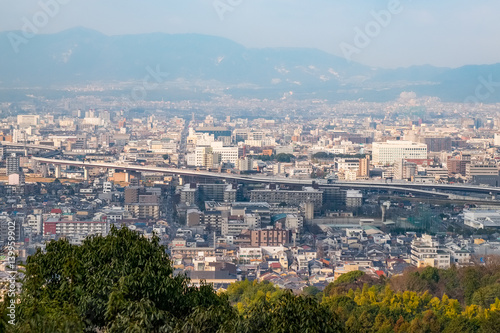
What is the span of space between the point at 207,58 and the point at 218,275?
143 feet

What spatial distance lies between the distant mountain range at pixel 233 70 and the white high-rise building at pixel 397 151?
753 inches

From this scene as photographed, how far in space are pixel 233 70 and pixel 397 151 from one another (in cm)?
2549

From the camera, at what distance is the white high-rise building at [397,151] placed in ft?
94.3

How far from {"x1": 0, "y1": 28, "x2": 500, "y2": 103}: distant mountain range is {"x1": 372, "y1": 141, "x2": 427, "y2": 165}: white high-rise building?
62.8 ft

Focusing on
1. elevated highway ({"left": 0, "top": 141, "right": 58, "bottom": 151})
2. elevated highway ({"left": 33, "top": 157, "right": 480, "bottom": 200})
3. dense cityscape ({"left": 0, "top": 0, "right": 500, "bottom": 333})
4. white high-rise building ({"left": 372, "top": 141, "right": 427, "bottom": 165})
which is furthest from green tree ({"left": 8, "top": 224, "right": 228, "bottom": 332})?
elevated highway ({"left": 0, "top": 141, "right": 58, "bottom": 151})

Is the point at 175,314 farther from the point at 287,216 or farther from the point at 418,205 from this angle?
the point at 418,205

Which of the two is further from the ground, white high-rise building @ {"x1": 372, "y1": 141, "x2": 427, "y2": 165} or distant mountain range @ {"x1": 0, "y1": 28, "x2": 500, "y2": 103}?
distant mountain range @ {"x1": 0, "y1": 28, "x2": 500, "y2": 103}

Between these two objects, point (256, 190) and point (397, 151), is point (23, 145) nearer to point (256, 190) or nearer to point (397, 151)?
point (256, 190)

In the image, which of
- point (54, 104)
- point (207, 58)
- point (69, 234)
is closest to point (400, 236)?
point (69, 234)

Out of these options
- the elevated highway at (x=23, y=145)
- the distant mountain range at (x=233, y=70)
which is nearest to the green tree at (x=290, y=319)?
the elevated highway at (x=23, y=145)

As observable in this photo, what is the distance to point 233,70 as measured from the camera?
53.1 m

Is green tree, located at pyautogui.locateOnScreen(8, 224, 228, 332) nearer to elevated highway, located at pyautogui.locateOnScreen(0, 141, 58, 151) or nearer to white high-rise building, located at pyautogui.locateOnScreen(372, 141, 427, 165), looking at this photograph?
white high-rise building, located at pyautogui.locateOnScreen(372, 141, 427, 165)

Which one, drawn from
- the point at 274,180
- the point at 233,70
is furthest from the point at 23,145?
the point at 233,70

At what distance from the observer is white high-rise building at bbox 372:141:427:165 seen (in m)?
28.8
